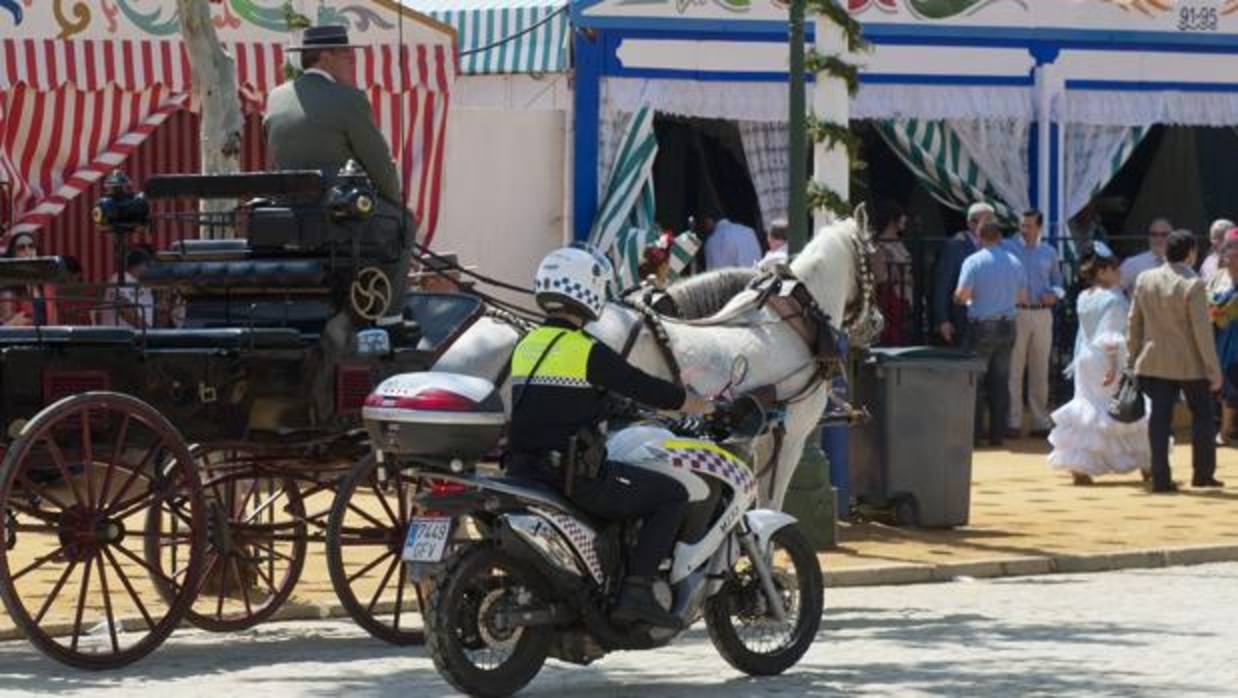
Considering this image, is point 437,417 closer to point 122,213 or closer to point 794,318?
point 122,213

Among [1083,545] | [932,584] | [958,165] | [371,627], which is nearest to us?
[371,627]

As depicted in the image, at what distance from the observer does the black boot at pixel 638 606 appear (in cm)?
1112

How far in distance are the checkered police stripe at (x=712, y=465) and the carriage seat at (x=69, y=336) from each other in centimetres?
239

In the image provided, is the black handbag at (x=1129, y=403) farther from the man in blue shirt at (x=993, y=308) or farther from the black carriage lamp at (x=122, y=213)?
the black carriage lamp at (x=122, y=213)

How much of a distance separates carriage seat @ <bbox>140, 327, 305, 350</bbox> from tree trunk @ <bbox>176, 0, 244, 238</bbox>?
3.06m

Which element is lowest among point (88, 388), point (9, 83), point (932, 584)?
point (932, 584)

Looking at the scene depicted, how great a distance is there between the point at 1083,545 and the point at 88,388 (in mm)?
7203

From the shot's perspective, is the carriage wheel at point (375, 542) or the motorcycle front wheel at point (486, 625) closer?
the motorcycle front wheel at point (486, 625)

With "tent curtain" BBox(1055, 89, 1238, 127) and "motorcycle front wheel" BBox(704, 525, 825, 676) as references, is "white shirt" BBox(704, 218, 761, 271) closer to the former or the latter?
"tent curtain" BBox(1055, 89, 1238, 127)

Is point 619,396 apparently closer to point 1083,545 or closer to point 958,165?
point 1083,545

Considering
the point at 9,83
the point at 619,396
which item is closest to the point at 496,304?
the point at 619,396

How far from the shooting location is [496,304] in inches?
560

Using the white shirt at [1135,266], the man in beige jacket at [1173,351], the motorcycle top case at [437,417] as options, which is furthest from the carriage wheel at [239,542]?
the white shirt at [1135,266]

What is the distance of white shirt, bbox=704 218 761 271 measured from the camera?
25.4 metres
